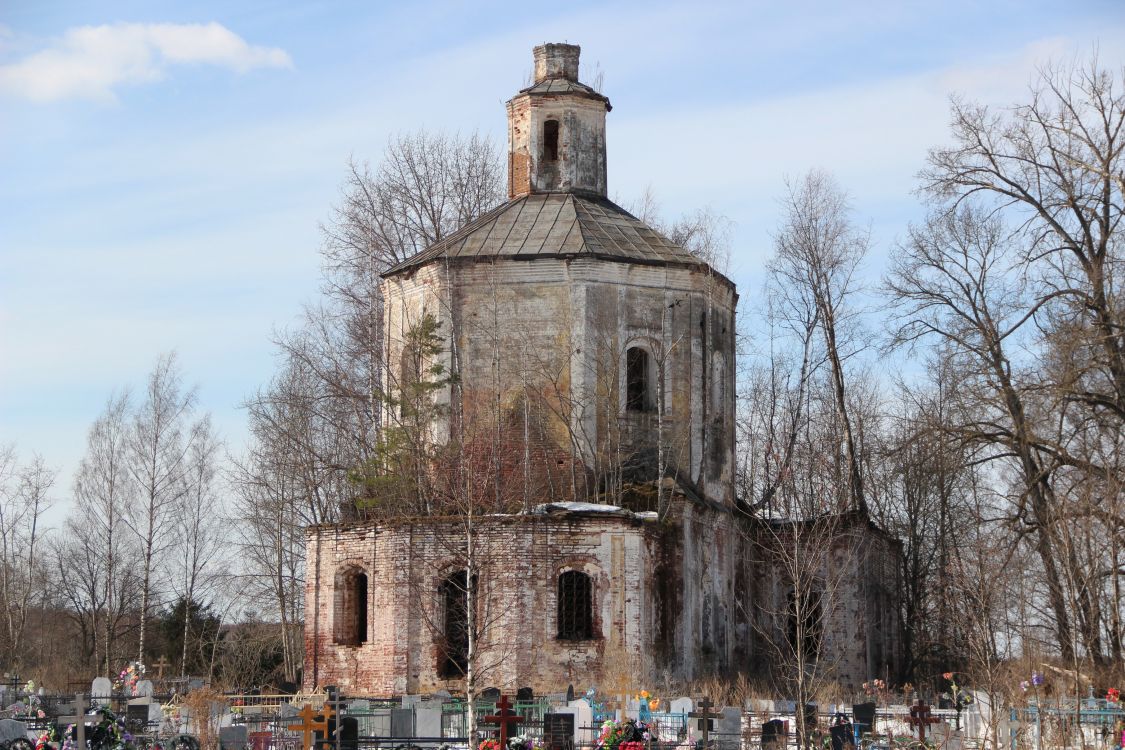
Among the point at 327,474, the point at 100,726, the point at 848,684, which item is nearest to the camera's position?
the point at 100,726

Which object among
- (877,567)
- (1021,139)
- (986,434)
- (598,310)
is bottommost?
(877,567)

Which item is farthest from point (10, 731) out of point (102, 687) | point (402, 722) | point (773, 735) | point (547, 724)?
point (102, 687)

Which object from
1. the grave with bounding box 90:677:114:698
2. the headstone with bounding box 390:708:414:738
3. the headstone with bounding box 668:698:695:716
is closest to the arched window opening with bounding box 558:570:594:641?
the headstone with bounding box 668:698:695:716

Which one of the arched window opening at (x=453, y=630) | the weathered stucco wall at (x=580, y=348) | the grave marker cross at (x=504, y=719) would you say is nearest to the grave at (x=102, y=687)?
the arched window opening at (x=453, y=630)

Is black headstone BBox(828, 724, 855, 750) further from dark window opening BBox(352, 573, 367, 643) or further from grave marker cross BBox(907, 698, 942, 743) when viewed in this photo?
dark window opening BBox(352, 573, 367, 643)

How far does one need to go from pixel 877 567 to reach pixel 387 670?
12394 millimetres

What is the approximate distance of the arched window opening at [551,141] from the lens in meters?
32.8

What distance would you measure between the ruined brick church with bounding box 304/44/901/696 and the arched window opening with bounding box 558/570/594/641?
0.12 feet

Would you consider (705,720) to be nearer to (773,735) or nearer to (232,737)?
(773,735)

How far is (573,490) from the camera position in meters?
28.7

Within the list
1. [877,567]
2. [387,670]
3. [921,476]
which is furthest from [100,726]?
[921,476]

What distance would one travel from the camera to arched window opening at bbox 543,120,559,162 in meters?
32.8

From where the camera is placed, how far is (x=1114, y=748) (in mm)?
17453

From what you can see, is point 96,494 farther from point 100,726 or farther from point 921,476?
point 100,726
